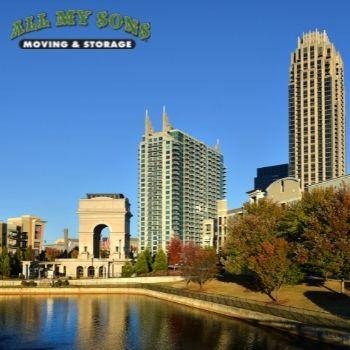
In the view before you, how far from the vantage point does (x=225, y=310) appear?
74562 millimetres

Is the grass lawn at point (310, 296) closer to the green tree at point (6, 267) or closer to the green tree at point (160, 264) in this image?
the green tree at point (160, 264)

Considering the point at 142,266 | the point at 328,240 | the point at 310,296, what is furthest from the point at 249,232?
the point at 142,266

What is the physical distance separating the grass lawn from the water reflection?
8360mm

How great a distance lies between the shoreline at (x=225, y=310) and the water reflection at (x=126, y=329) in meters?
1.30

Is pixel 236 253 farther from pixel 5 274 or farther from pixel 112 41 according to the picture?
pixel 5 274

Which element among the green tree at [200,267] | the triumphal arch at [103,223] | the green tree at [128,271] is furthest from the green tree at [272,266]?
the triumphal arch at [103,223]

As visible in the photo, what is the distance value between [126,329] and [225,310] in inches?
653

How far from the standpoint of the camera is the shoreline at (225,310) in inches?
2024

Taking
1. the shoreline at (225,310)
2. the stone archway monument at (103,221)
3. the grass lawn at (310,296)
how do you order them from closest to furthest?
the shoreline at (225,310)
the grass lawn at (310,296)
the stone archway monument at (103,221)

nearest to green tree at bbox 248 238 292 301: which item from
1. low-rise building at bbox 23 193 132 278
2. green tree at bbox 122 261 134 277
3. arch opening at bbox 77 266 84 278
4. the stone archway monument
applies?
green tree at bbox 122 261 134 277

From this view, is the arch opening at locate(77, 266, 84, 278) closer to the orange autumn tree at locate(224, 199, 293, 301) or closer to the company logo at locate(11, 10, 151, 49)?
the orange autumn tree at locate(224, 199, 293, 301)

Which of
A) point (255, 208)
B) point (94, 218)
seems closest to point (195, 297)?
point (255, 208)

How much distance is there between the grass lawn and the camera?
213 feet

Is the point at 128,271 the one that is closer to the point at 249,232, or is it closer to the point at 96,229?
the point at 96,229
